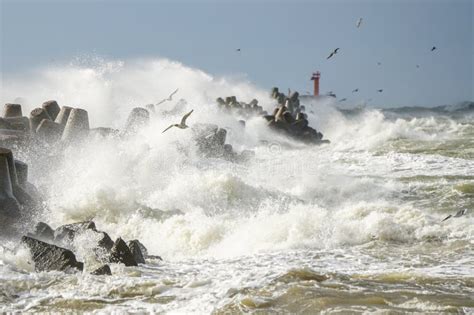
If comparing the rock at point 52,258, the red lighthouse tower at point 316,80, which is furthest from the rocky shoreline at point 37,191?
the red lighthouse tower at point 316,80

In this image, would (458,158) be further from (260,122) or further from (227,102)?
(227,102)

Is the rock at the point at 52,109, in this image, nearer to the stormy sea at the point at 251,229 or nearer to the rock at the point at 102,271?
the stormy sea at the point at 251,229

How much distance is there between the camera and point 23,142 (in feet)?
41.9

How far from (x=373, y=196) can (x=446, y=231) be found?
12.2ft

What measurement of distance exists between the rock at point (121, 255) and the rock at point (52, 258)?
419mm

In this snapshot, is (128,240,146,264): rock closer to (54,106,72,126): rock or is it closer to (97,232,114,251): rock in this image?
(97,232,114,251): rock

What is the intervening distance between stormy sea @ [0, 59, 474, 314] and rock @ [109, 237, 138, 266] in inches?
8.1

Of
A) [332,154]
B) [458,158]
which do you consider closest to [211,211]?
[458,158]

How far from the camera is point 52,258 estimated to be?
652cm

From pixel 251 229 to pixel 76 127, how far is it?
21.1 feet

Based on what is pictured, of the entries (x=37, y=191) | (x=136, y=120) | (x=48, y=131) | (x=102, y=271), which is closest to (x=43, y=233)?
(x=102, y=271)

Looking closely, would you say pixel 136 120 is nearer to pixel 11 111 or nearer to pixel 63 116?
pixel 63 116

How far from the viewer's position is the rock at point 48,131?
1412 cm

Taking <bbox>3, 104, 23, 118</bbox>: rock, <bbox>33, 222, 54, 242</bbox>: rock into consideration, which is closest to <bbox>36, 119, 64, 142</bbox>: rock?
<bbox>3, 104, 23, 118</bbox>: rock
